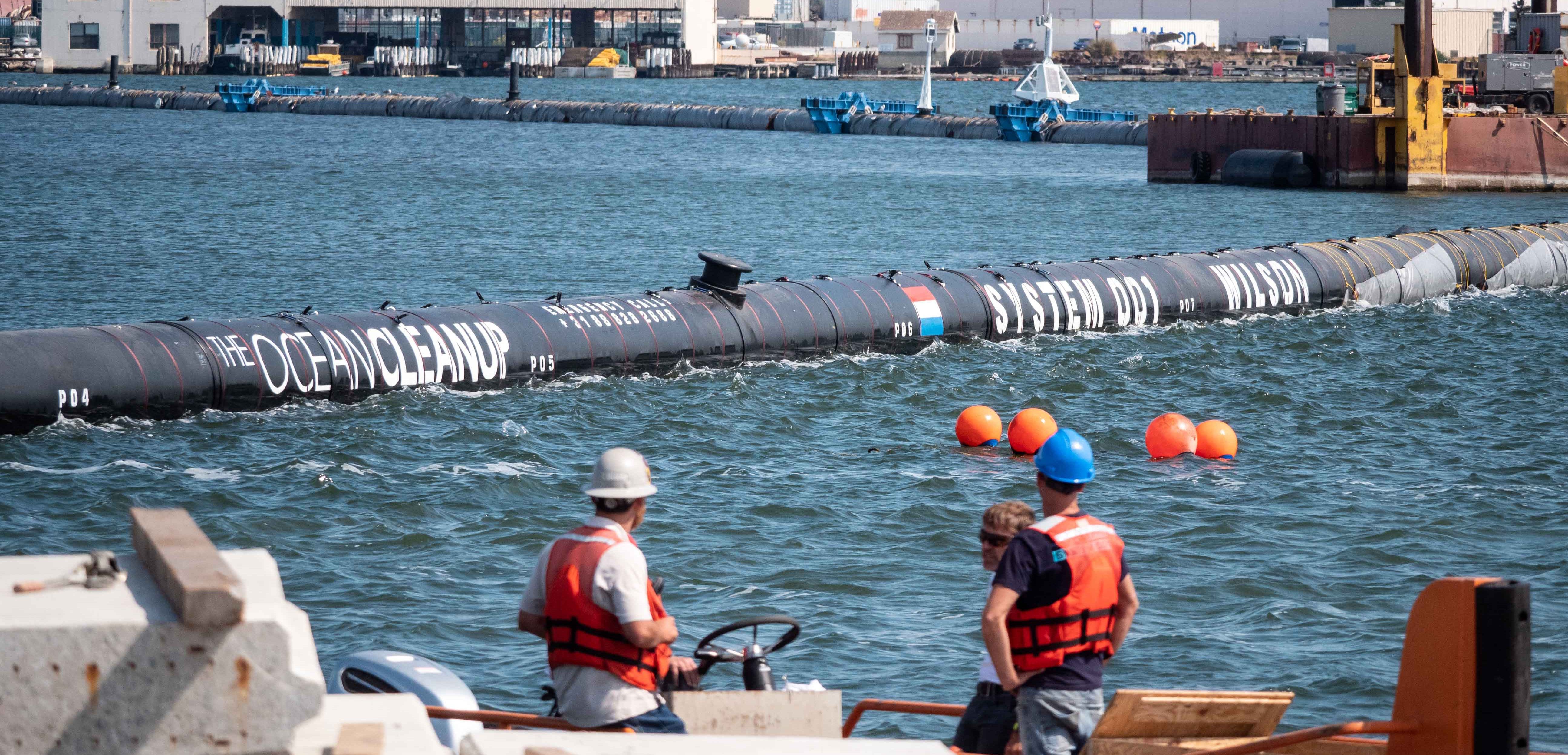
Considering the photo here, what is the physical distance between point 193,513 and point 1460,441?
1369 centimetres

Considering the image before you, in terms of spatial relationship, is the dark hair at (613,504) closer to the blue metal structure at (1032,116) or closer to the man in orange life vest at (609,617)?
the man in orange life vest at (609,617)

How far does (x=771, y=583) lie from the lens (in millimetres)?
13289

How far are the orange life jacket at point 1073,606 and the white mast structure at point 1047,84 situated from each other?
82.3m

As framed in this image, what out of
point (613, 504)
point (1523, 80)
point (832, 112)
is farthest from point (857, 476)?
point (832, 112)

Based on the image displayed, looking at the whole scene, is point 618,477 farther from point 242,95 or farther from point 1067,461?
point 242,95

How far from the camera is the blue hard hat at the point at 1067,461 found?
6633 millimetres

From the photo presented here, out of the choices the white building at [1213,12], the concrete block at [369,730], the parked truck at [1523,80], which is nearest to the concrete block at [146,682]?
the concrete block at [369,730]

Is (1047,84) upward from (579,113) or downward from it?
upward

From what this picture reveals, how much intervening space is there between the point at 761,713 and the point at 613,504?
1.36 m

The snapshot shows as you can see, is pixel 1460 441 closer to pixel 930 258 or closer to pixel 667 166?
pixel 930 258

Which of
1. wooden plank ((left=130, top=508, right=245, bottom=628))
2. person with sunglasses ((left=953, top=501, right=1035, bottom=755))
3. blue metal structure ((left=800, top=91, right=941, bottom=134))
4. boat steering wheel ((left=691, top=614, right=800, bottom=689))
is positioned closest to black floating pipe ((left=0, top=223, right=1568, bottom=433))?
boat steering wheel ((left=691, top=614, right=800, bottom=689))

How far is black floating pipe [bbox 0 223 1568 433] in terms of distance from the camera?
17.3 meters

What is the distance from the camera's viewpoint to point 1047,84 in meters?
88.2

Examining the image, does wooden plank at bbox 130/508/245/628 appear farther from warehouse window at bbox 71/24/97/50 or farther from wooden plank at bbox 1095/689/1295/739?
warehouse window at bbox 71/24/97/50
